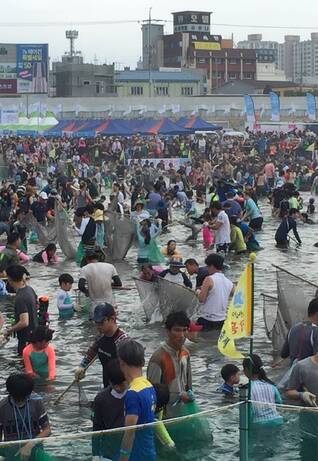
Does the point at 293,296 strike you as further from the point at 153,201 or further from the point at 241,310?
the point at 153,201

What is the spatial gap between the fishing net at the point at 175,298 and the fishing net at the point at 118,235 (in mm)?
6645

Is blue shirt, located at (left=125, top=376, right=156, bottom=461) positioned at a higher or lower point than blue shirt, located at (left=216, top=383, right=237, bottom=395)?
higher

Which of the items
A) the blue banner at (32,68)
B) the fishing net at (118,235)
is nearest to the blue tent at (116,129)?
the fishing net at (118,235)

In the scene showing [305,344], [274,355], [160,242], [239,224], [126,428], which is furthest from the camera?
[160,242]

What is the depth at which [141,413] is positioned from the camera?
6145 mm

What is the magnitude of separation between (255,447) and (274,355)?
5.63 meters

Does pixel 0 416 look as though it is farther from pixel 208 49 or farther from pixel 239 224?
pixel 208 49

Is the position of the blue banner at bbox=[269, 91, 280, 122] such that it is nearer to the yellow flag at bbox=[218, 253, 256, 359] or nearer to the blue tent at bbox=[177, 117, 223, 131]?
the blue tent at bbox=[177, 117, 223, 131]

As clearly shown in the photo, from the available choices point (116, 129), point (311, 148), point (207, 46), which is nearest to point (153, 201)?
point (311, 148)

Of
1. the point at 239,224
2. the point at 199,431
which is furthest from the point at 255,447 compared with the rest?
the point at 239,224

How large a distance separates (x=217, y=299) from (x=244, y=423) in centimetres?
591

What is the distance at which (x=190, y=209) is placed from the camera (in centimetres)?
2773

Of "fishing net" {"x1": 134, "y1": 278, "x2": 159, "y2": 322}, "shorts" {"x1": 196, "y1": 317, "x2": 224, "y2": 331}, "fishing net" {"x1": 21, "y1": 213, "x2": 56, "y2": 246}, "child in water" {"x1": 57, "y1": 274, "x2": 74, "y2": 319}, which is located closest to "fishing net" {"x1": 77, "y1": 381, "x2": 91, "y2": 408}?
"shorts" {"x1": 196, "y1": 317, "x2": 224, "y2": 331}

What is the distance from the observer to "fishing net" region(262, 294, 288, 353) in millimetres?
11781
